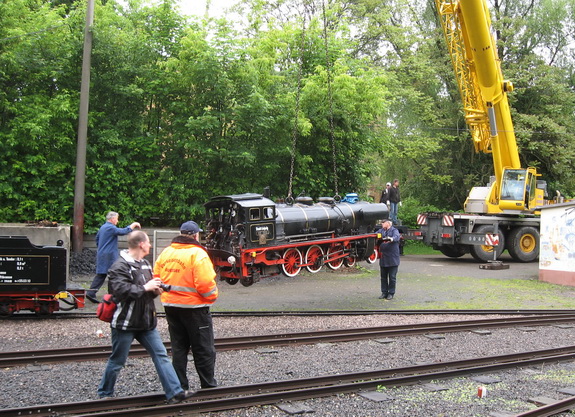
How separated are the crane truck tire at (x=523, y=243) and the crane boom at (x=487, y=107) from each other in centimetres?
105

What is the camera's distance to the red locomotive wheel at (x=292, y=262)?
12914 mm

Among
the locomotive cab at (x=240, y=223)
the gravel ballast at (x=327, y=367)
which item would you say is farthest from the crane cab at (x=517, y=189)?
the locomotive cab at (x=240, y=223)

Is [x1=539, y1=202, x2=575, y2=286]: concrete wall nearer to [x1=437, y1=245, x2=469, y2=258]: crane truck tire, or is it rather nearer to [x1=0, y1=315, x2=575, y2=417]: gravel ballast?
[x1=437, y1=245, x2=469, y2=258]: crane truck tire

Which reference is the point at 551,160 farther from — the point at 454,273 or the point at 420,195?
the point at 454,273

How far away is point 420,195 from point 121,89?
717 inches

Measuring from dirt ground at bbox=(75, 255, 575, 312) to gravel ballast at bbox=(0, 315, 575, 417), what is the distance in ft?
5.35

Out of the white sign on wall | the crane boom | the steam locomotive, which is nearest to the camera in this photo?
the steam locomotive

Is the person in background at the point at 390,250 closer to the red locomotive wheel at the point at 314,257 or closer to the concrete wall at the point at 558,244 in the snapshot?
the red locomotive wheel at the point at 314,257

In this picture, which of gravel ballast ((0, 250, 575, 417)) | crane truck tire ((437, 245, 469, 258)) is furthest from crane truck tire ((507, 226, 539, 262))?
gravel ballast ((0, 250, 575, 417))

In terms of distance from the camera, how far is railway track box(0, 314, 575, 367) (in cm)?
734

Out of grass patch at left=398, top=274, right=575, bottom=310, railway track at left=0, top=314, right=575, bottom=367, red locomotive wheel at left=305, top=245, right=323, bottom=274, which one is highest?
red locomotive wheel at left=305, top=245, right=323, bottom=274

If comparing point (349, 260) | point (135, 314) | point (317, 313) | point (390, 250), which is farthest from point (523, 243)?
point (135, 314)

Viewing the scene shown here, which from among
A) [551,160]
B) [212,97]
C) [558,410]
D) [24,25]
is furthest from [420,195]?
[558,410]

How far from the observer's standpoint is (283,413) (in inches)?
224
